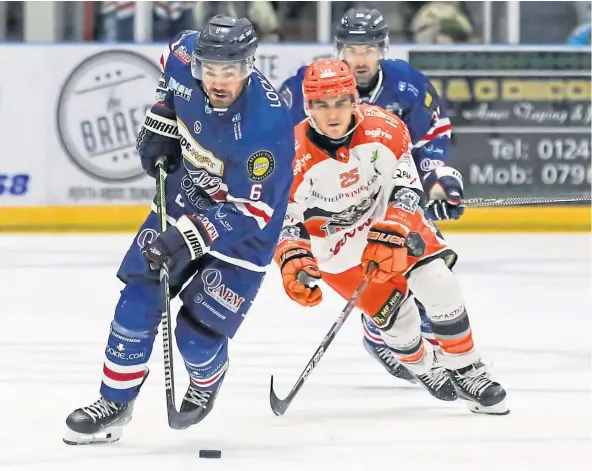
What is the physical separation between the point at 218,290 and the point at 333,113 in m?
0.57

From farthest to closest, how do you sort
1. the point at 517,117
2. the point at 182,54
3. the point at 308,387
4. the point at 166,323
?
the point at 517,117 → the point at 308,387 → the point at 182,54 → the point at 166,323

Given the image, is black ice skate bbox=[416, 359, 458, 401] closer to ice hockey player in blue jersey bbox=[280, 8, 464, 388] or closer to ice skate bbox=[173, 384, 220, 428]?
ice hockey player in blue jersey bbox=[280, 8, 464, 388]

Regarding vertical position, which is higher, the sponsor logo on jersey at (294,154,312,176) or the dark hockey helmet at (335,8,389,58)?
the dark hockey helmet at (335,8,389,58)

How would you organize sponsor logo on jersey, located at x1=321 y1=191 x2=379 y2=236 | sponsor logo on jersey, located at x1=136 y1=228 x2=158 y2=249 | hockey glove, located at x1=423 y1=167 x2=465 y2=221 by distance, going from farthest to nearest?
1. hockey glove, located at x1=423 y1=167 x2=465 y2=221
2. sponsor logo on jersey, located at x1=321 y1=191 x2=379 y2=236
3. sponsor logo on jersey, located at x1=136 y1=228 x2=158 y2=249

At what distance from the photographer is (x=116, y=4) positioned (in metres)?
7.72

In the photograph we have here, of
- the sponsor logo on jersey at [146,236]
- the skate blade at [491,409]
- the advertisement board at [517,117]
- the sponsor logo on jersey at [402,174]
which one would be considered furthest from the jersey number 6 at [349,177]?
the advertisement board at [517,117]

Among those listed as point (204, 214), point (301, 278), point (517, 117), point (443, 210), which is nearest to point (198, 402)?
point (301, 278)

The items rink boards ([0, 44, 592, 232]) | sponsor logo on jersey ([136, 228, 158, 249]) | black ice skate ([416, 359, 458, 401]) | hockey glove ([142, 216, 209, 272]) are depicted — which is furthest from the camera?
rink boards ([0, 44, 592, 232])

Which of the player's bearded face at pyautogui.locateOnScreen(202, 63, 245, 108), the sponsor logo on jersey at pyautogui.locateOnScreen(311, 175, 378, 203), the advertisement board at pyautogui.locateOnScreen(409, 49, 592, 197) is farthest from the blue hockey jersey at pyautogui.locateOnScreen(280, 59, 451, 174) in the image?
the advertisement board at pyautogui.locateOnScreen(409, 49, 592, 197)

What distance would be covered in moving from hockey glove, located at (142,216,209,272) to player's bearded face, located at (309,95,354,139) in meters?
0.52

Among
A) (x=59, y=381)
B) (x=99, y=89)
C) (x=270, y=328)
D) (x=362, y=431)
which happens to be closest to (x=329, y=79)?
(x=362, y=431)

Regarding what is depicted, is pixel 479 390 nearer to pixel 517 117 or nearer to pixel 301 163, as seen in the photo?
pixel 301 163

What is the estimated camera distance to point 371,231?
3840 millimetres

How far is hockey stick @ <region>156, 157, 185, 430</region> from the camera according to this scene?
135 inches
